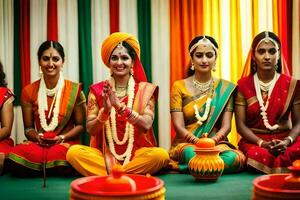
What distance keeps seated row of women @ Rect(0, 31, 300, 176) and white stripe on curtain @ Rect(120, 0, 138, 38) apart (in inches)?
29.8

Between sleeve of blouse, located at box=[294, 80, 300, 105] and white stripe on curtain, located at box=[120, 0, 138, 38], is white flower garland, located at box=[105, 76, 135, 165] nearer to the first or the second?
white stripe on curtain, located at box=[120, 0, 138, 38]

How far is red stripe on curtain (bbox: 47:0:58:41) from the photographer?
15.8 feet

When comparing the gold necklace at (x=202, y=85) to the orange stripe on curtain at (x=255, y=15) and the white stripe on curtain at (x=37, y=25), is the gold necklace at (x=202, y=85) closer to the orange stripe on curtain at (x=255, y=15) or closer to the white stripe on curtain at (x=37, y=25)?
the orange stripe on curtain at (x=255, y=15)

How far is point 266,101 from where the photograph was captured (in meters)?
4.25

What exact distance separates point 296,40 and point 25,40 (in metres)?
2.65

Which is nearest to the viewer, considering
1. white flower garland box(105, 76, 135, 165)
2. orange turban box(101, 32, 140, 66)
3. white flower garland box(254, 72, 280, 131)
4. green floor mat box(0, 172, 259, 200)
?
green floor mat box(0, 172, 259, 200)

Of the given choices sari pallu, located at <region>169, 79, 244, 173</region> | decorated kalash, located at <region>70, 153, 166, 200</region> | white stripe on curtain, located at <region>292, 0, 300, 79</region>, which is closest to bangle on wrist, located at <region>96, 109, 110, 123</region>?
sari pallu, located at <region>169, 79, 244, 173</region>

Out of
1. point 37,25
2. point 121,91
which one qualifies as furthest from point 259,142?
point 37,25

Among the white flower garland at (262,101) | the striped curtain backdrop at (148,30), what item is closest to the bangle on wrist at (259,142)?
the white flower garland at (262,101)

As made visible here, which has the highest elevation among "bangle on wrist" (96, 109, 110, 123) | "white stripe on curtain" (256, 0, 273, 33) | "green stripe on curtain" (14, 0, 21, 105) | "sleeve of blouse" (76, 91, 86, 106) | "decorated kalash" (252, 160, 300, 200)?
"white stripe on curtain" (256, 0, 273, 33)

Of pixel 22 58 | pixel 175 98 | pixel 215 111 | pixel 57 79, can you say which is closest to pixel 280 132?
pixel 215 111

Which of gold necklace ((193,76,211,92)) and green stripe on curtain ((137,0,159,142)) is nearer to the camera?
gold necklace ((193,76,211,92))

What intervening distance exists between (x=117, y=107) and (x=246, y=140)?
4.43ft

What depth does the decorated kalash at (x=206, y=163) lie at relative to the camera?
344 cm
